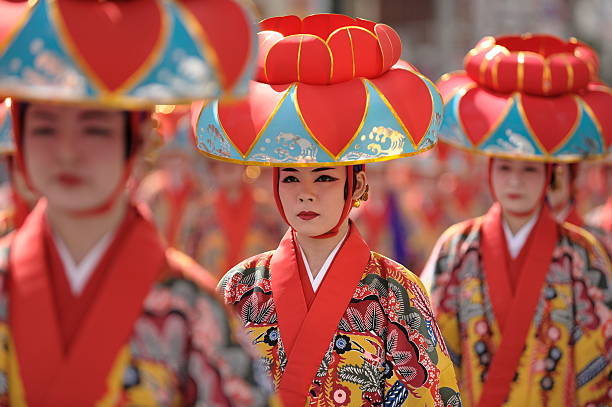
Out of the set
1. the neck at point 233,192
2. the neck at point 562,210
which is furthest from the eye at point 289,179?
the neck at point 233,192

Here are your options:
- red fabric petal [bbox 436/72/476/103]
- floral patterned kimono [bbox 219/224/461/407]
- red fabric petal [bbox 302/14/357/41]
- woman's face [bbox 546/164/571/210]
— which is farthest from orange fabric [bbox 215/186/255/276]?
floral patterned kimono [bbox 219/224/461/407]

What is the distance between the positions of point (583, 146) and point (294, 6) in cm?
1565

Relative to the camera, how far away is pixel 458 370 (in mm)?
5254

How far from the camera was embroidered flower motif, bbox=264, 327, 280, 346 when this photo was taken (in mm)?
4066

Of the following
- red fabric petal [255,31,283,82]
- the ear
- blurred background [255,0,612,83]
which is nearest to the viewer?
red fabric petal [255,31,283,82]

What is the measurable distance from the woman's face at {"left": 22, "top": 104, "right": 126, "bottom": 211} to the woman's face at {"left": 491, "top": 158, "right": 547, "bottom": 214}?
273 cm

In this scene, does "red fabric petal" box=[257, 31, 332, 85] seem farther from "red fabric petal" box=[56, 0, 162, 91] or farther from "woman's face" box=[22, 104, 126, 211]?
"red fabric petal" box=[56, 0, 162, 91]

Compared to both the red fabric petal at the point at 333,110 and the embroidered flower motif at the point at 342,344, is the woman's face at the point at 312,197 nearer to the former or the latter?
the red fabric petal at the point at 333,110

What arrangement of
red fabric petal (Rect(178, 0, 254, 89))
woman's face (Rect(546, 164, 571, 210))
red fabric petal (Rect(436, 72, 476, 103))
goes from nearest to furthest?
1. red fabric petal (Rect(178, 0, 254, 89))
2. red fabric petal (Rect(436, 72, 476, 103))
3. woman's face (Rect(546, 164, 571, 210))

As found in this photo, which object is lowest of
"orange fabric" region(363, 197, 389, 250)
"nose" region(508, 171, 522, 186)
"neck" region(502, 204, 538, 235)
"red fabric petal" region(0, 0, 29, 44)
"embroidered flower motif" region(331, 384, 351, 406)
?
"orange fabric" region(363, 197, 389, 250)

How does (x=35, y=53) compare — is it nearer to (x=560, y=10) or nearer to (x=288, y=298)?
(x=288, y=298)

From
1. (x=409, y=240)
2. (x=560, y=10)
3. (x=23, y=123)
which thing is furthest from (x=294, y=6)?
(x=23, y=123)

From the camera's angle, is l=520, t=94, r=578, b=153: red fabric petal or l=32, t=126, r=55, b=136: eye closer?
l=32, t=126, r=55, b=136: eye

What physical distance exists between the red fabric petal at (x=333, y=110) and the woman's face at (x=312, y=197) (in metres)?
0.29
